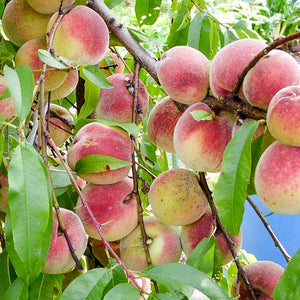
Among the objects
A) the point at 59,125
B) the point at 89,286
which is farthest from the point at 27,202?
the point at 59,125

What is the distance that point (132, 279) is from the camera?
0.64 m

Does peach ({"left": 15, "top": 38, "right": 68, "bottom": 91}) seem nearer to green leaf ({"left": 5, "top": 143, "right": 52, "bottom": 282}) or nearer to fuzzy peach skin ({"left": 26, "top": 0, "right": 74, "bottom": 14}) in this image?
fuzzy peach skin ({"left": 26, "top": 0, "right": 74, "bottom": 14})

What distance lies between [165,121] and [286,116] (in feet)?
1.05

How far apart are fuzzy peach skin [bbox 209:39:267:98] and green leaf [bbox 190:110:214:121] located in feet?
0.12

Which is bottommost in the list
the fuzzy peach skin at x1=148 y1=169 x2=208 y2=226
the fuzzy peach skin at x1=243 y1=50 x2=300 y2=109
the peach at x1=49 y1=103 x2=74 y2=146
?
the peach at x1=49 y1=103 x2=74 y2=146

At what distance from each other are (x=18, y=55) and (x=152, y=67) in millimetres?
248

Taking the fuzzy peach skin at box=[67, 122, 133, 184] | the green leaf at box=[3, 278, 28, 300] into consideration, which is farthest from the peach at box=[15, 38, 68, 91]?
the green leaf at box=[3, 278, 28, 300]

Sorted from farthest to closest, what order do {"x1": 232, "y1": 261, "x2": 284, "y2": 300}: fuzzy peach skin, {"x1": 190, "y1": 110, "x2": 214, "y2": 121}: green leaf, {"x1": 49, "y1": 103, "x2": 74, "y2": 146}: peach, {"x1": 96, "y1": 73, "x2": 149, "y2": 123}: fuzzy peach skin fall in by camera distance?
{"x1": 49, "y1": 103, "x2": 74, "y2": 146}: peach < {"x1": 96, "y1": 73, "x2": 149, "y2": 123}: fuzzy peach skin < {"x1": 232, "y1": 261, "x2": 284, "y2": 300}: fuzzy peach skin < {"x1": 190, "y1": 110, "x2": 214, "y2": 121}: green leaf

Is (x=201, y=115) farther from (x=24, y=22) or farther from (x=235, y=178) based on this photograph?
(x=24, y=22)

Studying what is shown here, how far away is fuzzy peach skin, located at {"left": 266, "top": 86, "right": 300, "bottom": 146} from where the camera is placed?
59 cm

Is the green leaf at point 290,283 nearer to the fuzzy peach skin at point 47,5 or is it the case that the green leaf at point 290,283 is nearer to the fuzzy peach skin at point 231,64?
the fuzzy peach skin at point 231,64

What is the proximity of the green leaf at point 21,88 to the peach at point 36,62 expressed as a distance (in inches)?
9.3

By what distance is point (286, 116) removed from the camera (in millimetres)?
594

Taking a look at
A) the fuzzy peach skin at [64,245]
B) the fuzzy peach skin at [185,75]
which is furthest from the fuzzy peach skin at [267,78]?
the fuzzy peach skin at [64,245]
